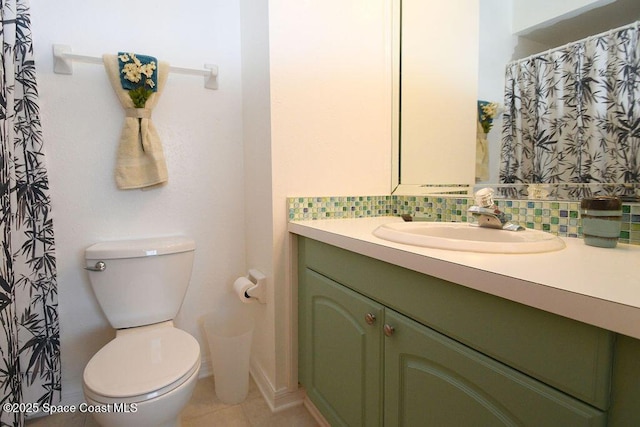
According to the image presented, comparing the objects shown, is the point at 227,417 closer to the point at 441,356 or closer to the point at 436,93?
the point at 441,356

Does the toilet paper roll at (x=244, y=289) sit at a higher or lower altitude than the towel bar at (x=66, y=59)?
lower

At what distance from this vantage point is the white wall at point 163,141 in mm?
1368

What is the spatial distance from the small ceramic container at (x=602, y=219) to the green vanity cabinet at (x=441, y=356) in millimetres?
448

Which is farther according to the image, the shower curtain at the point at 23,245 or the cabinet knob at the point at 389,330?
the shower curtain at the point at 23,245

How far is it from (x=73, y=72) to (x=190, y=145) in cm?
53

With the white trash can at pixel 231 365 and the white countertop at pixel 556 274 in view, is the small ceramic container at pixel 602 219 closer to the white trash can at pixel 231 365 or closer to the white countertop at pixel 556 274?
the white countertop at pixel 556 274

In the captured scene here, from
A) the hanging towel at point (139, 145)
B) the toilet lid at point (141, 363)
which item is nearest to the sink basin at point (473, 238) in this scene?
the toilet lid at point (141, 363)

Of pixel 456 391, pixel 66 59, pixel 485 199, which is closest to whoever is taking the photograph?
pixel 456 391

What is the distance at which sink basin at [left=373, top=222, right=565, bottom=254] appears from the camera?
2.45ft

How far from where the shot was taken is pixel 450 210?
1.33 m

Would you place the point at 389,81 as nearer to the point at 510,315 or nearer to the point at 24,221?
the point at 510,315

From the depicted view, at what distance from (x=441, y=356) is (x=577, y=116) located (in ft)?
2.62

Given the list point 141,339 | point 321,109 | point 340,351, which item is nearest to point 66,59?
point 321,109

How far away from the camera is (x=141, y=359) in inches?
42.3
